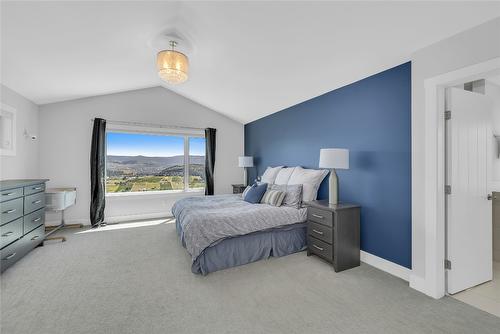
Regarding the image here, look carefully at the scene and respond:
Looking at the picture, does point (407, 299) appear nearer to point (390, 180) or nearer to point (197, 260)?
point (390, 180)

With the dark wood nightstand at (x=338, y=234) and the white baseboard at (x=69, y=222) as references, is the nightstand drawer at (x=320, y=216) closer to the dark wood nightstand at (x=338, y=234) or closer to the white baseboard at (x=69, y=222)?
the dark wood nightstand at (x=338, y=234)

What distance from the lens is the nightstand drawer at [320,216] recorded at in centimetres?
260

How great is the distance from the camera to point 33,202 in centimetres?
301

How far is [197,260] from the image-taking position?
2438mm

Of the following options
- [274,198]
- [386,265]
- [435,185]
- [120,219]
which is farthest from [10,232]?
[435,185]

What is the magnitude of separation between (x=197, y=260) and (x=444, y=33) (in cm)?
324

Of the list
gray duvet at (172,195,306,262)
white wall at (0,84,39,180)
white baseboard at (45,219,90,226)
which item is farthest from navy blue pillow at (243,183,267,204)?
white wall at (0,84,39,180)

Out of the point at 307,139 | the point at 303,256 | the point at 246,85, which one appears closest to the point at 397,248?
the point at 303,256

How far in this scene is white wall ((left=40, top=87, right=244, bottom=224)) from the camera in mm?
4305

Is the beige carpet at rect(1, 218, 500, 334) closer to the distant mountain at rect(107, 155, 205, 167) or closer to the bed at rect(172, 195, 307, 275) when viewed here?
the bed at rect(172, 195, 307, 275)

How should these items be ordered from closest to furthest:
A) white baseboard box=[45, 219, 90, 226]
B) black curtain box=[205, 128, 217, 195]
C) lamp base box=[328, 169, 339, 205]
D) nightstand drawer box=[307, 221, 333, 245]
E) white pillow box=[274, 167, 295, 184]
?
1. nightstand drawer box=[307, 221, 333, 245]
2. lamp base box=[328, 169, 339, 205]
3. white pillow box=[274, 167, 295, 184]
4. white baseboard box=[45, 219, 90, 226]
5. black curtain box=[205, 128, 217, 195]

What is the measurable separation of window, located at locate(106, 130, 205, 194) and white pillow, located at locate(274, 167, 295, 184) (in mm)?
2379

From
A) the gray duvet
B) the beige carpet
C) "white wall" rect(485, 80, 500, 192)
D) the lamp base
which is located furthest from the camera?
"white wall" rect(485, 80, 500, 192)

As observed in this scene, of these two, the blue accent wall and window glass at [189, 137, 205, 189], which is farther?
window glass at [189, 137, 205, 189]
